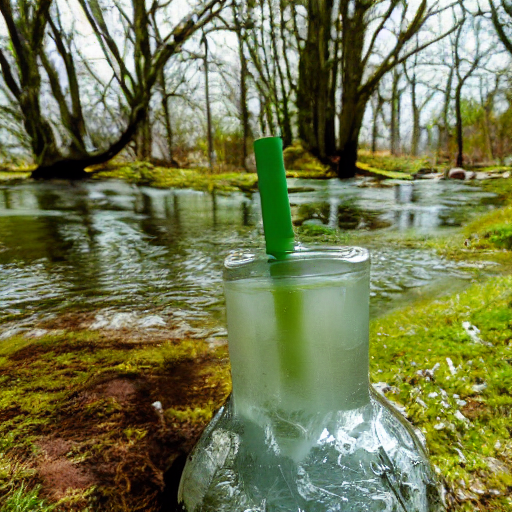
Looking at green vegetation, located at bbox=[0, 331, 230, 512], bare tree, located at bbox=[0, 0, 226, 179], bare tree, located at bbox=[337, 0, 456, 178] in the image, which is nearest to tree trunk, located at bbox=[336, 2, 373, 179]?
bare tree, located at bbox=[337, 0, 456, 178]

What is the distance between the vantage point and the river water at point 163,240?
0.77m

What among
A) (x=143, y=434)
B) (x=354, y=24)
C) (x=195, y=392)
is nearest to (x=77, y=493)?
(x=143, y=434)

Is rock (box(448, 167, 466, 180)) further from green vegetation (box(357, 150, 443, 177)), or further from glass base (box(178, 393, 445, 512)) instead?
Result: glass base (box(178, 393, 445, 512))

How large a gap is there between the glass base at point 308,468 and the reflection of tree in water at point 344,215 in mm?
594

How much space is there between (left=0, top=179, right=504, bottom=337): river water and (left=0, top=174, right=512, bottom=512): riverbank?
0.07 m

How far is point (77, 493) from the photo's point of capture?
0.45 m

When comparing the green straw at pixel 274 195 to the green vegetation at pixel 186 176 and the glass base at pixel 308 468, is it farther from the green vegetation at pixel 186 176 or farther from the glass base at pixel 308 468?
the green vegetation at pixel 186 176

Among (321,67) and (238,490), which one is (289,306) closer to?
(238,490)

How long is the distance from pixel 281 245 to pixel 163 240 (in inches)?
22.6

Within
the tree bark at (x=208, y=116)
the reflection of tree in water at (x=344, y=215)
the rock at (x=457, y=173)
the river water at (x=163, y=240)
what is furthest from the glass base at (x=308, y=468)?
the rock at (x=457, y=173)

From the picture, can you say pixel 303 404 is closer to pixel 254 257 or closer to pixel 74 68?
pixel 254 257

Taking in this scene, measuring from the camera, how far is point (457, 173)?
1065mm

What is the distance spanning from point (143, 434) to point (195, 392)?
0.11 m

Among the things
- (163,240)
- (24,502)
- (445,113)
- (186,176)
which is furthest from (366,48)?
(24,502)
